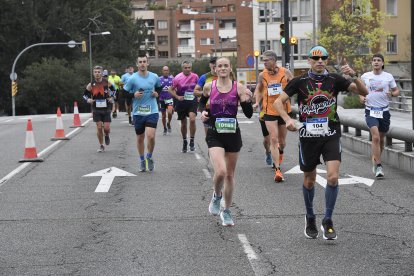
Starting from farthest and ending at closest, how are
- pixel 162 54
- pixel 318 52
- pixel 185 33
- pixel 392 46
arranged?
pixel 162 54 < pixel 185 33 < pixel 392 46 < pixel 318 52

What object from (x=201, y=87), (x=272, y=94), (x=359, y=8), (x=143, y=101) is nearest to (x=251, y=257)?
(x=201, y=87)

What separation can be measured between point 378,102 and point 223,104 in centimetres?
507

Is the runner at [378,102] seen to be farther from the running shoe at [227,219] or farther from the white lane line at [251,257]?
the white lane line at [251,257]

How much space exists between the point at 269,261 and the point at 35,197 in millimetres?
5585

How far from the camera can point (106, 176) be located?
1465 centimetres

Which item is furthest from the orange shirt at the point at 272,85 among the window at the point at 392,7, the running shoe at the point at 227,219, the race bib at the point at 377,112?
the window at the point at 392,7

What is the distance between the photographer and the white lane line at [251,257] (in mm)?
7204

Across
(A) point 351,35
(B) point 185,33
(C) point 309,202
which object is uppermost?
(B) point 185,33

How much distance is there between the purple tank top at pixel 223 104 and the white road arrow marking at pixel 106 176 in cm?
360

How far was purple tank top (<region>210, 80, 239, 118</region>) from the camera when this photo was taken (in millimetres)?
9719

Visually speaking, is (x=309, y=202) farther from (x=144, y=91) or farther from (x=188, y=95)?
(x=188, y=95)

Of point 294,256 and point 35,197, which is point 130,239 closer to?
point 294,256

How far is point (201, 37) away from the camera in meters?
140

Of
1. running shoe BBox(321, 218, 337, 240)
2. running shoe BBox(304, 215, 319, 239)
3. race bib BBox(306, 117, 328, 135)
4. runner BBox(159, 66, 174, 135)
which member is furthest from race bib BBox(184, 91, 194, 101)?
running shoe BBox(321, 218, 337, 240)
